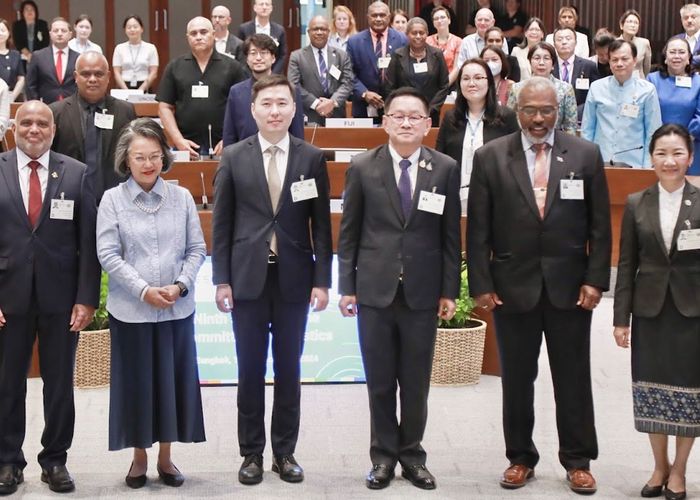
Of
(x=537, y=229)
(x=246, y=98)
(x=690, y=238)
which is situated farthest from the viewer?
(x=246, y=98)

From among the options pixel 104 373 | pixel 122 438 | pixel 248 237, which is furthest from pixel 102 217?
pixel 104 373

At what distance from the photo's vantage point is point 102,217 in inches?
159

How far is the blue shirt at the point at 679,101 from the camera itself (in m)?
8.05

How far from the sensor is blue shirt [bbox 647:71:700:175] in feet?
26.4

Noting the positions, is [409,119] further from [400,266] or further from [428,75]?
[428,75]

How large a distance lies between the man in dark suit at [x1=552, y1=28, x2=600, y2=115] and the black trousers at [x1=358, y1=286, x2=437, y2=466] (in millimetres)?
5419

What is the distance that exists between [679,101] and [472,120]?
2763 millimetres

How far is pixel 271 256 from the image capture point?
4.17 metres

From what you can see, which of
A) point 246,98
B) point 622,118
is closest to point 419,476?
point 246,98

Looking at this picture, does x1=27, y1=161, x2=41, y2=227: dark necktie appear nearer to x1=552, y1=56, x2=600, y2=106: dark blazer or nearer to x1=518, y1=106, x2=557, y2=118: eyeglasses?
x1=518, y1=106, x2=557, y2=118: eyeglasses

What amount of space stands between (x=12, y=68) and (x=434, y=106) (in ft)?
15.3

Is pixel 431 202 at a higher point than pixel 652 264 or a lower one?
higher

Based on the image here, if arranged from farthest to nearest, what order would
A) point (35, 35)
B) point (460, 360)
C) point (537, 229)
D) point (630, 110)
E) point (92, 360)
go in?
1. point (35, 35)
2. point (630, 110)
3. point (460, 360)
4. point (92, 360)
5. point (537, 229)

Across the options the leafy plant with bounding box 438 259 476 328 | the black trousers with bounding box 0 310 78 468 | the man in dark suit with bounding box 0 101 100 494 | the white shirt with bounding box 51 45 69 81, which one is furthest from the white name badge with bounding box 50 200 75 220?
the white shirt with bounding box 51 45 69 81
